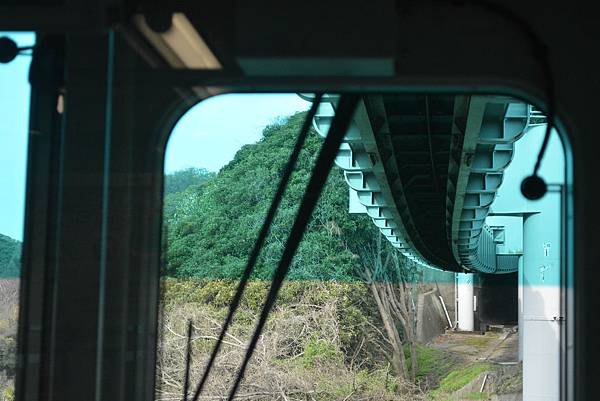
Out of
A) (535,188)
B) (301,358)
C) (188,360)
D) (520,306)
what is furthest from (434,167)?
(188,360)

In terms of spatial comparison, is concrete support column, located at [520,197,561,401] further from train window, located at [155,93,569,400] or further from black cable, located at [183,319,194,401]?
black cable, located at [183,319,194,401]

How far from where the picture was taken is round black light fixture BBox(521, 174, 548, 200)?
70.1 inches

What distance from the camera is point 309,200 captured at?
1.79m

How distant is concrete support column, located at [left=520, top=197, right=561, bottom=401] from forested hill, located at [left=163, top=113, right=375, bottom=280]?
41cm

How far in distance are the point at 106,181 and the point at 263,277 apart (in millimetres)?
486

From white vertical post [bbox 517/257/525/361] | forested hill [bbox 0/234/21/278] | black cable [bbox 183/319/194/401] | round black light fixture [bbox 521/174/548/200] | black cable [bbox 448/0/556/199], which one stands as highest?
black cable [bbox 448/0/556/199]

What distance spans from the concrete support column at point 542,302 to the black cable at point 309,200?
1.69 feet

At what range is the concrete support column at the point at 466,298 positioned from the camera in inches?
69.6

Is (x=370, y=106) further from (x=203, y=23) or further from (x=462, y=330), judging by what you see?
(x=462, y=330)

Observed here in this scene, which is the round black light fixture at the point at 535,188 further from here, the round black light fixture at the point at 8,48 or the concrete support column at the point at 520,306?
the round black light fixture at the point at 8,48

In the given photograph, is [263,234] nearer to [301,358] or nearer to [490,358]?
[301,358]

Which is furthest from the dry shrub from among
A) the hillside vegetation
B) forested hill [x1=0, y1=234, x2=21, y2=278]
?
forested hill [x1=0, y1=234, x2=21, y2=278]

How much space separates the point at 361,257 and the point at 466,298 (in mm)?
280

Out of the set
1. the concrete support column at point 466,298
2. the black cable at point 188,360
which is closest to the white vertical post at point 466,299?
the concrete support column at point 466,298
